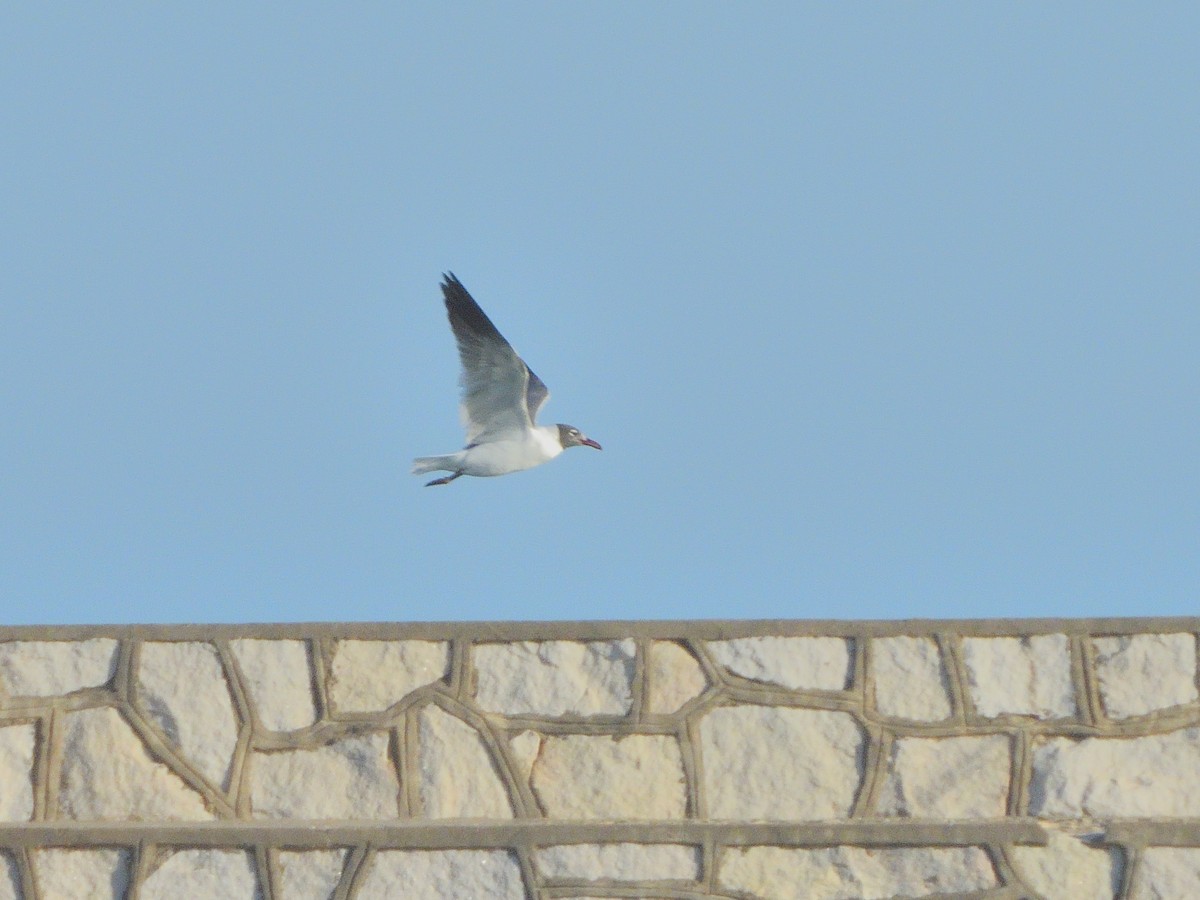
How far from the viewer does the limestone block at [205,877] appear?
211 inches

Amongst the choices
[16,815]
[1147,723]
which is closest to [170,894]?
[16,815]

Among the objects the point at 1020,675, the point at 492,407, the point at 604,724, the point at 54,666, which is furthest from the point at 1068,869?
the point at 492,407

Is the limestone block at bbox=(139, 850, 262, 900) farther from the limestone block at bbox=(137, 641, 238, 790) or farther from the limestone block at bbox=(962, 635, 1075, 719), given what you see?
the limestone block at bbox=(962, 635, 1075, 719)

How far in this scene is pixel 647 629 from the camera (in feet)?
18.6

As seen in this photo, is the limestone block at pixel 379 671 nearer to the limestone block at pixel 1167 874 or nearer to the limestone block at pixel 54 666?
the limestone block at pixel 54 666

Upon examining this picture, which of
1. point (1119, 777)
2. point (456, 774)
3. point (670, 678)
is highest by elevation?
point (670, 678)

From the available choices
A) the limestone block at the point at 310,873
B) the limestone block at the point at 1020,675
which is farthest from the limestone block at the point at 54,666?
the limestone block at the point at 1020,675

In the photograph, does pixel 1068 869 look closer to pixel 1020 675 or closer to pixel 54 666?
pixel 1020 675

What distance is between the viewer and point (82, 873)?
17.6 ft

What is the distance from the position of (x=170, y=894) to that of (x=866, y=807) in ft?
7.04

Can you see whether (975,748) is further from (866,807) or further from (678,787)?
(678,787)

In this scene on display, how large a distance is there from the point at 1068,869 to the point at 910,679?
2.43ft

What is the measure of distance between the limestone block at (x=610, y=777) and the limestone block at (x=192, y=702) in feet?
3.26

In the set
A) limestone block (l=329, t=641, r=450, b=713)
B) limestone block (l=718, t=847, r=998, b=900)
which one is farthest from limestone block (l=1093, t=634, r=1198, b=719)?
limestone block (l=329, t=641, r=450, b=713)
